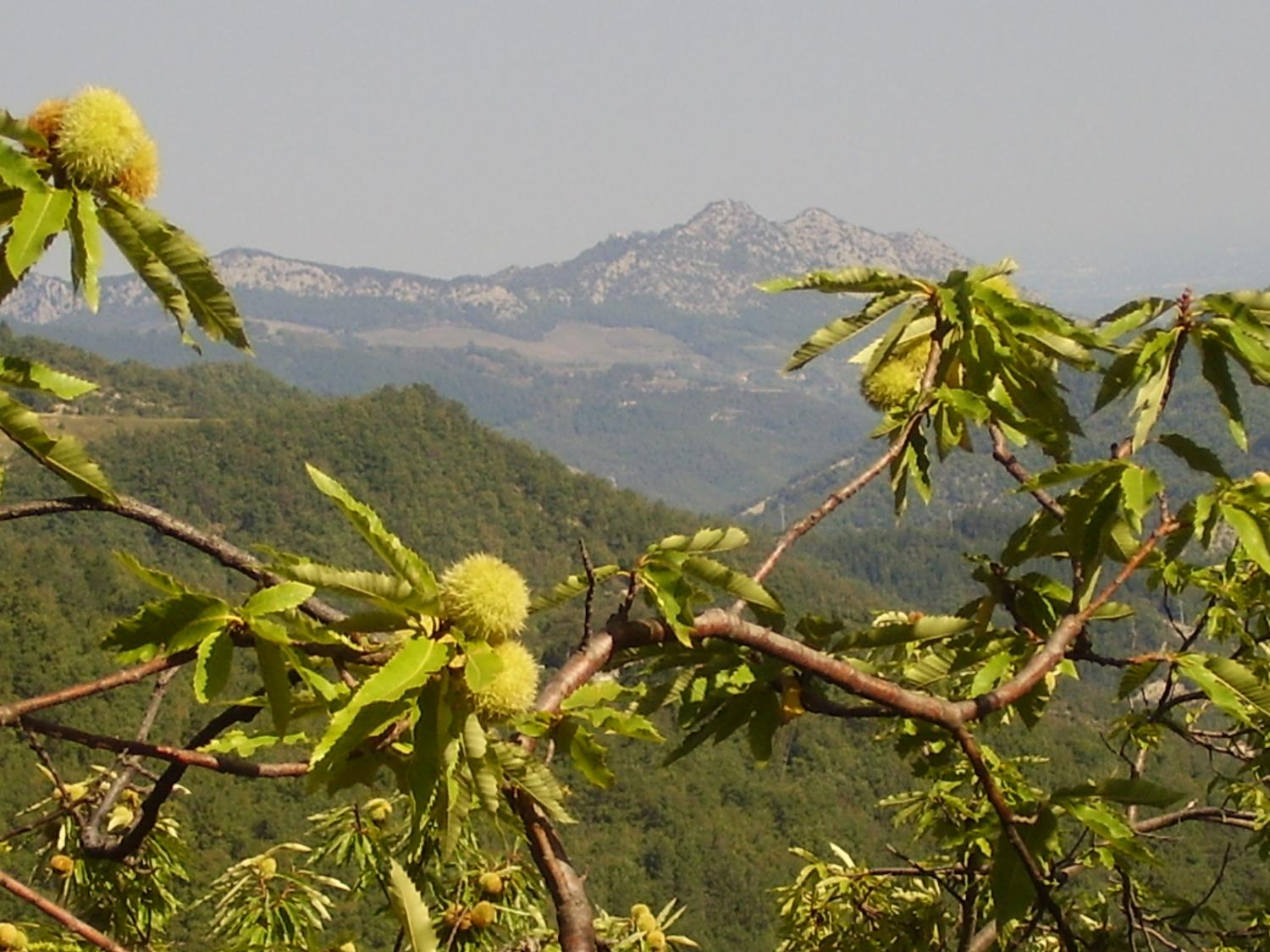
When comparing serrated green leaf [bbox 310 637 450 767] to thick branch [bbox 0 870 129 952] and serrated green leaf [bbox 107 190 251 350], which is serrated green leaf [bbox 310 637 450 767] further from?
serrated green leaf [bbox 107 190 251 350]

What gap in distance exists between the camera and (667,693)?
71.7 inches

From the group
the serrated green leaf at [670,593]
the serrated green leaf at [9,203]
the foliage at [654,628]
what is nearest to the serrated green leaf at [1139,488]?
the foliage at [654,628]

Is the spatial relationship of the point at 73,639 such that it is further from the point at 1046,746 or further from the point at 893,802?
the point at 893,802

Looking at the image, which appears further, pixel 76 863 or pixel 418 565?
pixel 76 863

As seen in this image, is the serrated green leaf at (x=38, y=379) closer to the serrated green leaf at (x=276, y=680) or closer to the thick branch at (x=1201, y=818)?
the serrated green leaf at (x=276, y=680)

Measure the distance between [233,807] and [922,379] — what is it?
59706 millimetres

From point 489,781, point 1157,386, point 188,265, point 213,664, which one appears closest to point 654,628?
point 489,781

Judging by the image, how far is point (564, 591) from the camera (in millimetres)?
1453

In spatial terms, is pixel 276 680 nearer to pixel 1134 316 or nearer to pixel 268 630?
pixel 268 630

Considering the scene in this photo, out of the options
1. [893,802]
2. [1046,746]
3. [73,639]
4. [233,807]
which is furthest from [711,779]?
[893,802]

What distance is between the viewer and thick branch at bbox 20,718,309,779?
981mm

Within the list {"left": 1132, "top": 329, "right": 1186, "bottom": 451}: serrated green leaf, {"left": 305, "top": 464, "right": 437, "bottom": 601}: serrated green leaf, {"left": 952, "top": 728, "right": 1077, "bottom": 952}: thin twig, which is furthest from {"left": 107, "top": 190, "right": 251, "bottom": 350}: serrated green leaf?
{"left": 1132, "top": 329, "right": 1186, "bottom": 451}: serrated green leaf

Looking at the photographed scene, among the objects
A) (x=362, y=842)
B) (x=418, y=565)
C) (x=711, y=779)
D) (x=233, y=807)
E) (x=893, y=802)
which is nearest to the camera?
(x=418, y=565)

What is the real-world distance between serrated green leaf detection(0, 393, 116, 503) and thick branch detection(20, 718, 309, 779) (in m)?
0.31
